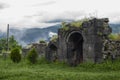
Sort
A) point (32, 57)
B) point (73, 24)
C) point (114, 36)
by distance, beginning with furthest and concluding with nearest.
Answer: point (32, 57)
point (73, 24)
point (114, 36)

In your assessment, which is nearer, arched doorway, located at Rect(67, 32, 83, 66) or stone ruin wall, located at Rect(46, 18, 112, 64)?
stone ruin wall, located at Rect(46, 18, 112, 64)

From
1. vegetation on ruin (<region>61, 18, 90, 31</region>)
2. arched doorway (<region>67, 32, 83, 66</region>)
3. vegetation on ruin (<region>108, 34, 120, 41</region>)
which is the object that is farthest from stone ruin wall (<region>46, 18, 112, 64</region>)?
vegetation on ruin (<region>108, 34, 120, 41</region>)

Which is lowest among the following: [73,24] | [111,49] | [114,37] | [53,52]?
[53,52]

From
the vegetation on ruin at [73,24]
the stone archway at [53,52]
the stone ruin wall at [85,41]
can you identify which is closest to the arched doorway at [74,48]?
the stone ruin wall at [85,41]

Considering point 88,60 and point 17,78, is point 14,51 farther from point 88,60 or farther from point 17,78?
point 17,78

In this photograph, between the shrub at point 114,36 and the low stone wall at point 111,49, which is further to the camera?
the shrub at point 114,36

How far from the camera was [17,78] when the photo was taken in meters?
21.6

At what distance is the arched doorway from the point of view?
111ft

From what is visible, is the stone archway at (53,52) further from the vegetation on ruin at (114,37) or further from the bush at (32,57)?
the vegetation on ruin at (114,37)

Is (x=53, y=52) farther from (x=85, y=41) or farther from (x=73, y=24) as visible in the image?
(x=85, y=41)

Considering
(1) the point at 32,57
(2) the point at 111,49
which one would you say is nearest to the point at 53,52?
(1) the point at 32,57

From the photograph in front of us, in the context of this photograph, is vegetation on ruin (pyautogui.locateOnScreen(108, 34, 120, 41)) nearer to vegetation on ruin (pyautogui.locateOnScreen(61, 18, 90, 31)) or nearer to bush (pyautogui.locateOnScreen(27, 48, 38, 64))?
vegetation on ruin (pyautogui.locateOnScreen(61, 18, 90, 31))

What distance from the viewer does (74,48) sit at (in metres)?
34.2

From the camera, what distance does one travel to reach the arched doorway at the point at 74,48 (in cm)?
3381
